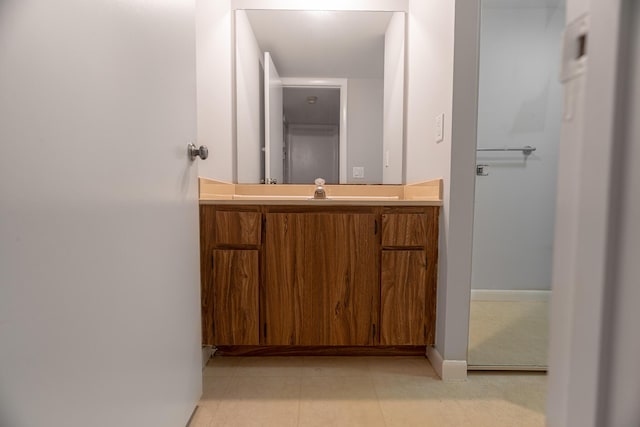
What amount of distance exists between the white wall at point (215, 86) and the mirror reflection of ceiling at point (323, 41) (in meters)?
0.26

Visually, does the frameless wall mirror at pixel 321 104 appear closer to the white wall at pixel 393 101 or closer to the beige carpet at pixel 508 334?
the white wall at pixel 393 101

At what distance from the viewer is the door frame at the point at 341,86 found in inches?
81.3

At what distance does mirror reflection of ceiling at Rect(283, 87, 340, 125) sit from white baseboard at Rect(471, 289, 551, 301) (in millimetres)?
1724

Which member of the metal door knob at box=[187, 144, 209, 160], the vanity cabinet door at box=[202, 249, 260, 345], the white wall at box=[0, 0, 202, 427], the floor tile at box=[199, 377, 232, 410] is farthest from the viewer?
the vanity cabinet door at box=[202, 249, 260, 345]

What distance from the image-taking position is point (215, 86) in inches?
68.5

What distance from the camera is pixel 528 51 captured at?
2.33m

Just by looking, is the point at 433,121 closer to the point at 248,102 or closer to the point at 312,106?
the point at 312,106

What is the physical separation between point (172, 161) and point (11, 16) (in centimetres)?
55

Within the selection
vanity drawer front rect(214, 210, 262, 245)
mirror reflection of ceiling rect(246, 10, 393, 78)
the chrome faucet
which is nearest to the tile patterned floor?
vanity drawer front rect(214, 210, 262, 245)

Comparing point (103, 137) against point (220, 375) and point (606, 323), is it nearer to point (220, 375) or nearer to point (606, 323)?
point (606, 323)

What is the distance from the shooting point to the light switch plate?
57.8 inches

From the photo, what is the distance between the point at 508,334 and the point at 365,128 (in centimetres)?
153

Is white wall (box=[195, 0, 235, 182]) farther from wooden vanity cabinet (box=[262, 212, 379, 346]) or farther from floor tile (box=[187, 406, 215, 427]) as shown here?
floor tile (box=[187, 406, 215, 427])

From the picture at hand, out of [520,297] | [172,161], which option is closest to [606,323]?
[172,161]
